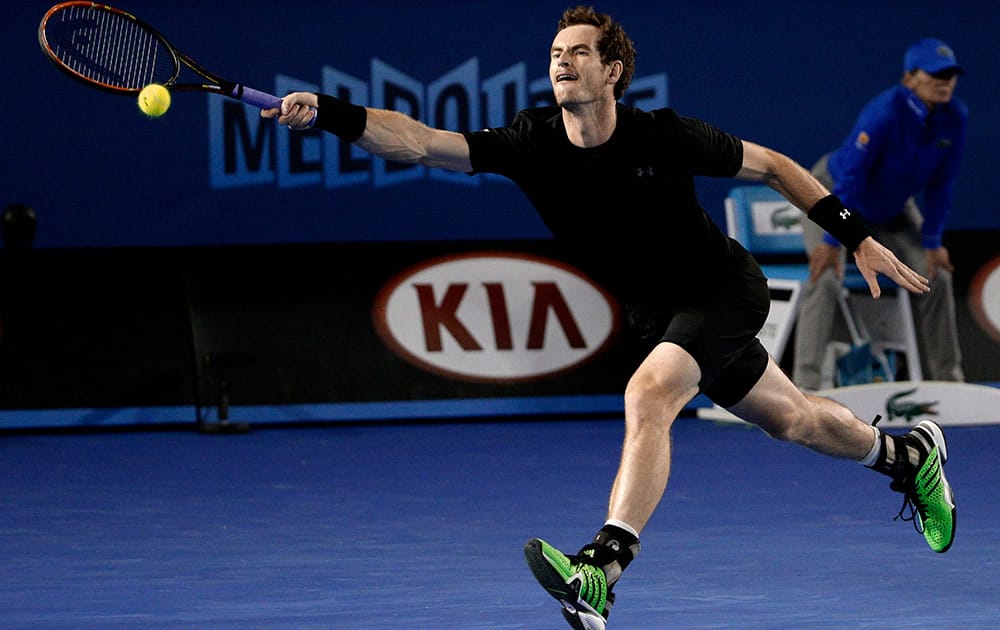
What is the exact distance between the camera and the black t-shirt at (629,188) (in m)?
5.48

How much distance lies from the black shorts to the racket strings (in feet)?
5.70

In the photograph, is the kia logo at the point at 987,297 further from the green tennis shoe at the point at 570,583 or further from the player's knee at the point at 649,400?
the green tennis shoe at the point at 570,583

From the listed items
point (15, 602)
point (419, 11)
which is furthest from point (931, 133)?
point (15, 602)

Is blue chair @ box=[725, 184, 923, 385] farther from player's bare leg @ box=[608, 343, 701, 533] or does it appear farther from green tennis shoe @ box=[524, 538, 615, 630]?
green tennis shoe @ box=[524, 538, 615, 630]

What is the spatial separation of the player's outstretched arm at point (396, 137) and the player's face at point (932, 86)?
16.8ft

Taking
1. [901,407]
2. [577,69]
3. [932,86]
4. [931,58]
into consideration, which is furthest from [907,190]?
[577,69]

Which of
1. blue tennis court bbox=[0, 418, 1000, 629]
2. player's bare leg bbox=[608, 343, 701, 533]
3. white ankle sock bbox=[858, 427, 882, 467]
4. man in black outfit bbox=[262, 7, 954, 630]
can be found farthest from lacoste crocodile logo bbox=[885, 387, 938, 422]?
player's bare leg bbox=[608, 343, 701, 533]

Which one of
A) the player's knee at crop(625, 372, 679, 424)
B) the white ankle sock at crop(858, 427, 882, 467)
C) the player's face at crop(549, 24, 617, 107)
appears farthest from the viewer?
the white ankle sock at crop(858, 427, 882, 467)

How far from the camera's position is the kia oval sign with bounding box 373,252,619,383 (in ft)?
35.2

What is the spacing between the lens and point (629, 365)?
432 inches

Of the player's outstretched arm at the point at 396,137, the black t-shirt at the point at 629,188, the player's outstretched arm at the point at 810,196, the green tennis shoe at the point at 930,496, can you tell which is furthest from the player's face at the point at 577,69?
the green tennis shoe at the point at 930,496

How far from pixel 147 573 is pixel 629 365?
5.23m

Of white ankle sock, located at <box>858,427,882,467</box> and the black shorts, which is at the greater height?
the black shorts

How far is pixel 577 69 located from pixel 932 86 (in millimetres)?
4983
